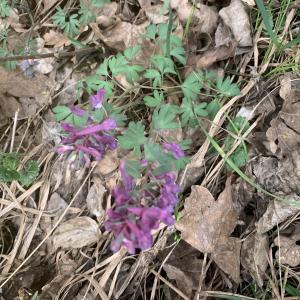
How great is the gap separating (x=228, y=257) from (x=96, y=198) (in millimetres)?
929

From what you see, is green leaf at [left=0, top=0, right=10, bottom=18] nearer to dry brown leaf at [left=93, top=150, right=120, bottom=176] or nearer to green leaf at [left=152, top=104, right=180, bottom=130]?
dry brown leaf at [left=93, top=150, right=120, bottom=176]

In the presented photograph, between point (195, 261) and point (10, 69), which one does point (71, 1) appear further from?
point (195, 261)

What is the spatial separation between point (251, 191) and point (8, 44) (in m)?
2.04

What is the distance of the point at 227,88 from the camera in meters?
2.68

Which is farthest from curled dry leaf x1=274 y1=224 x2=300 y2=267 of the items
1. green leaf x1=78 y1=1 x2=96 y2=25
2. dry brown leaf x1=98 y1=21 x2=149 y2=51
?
green leaf x1=78 y1=1 x2=96 y2=25

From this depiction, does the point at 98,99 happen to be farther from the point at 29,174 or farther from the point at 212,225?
the point at 212,225

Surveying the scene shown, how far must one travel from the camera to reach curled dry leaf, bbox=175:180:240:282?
266cm

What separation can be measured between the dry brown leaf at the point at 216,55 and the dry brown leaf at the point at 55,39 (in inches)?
39.3

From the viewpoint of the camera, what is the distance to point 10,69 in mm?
3115

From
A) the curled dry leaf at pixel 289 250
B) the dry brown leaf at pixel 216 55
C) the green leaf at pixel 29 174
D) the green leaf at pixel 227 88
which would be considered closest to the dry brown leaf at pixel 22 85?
the green leaf at pixel 29 174

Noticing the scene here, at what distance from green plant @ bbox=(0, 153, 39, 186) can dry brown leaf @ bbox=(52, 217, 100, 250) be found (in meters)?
0.39

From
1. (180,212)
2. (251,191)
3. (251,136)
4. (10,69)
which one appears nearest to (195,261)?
(180,212)

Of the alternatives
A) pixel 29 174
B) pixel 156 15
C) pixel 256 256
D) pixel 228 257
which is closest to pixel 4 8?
pixel 156 15

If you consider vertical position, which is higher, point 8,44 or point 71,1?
point 71,1
